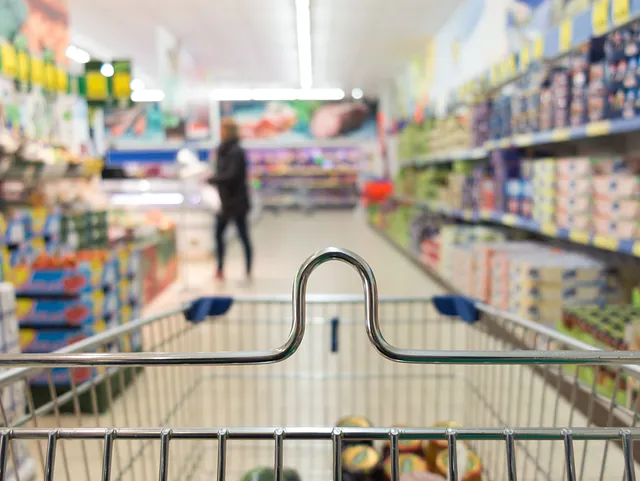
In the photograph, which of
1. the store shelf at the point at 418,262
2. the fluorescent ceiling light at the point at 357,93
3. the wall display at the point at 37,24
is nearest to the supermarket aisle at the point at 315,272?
the store shelf at the point at 418,262

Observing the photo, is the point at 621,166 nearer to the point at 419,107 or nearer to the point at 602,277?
the point at 602,277

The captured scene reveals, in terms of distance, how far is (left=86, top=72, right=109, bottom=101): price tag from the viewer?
542 cm

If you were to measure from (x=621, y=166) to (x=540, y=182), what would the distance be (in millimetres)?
744

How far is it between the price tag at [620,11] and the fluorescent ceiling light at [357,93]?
13.7m

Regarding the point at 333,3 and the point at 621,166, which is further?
the point at 333,3

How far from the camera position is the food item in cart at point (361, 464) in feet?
5.56

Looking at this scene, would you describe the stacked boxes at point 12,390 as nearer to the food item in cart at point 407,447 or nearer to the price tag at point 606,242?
the food item in cart at point 407,447

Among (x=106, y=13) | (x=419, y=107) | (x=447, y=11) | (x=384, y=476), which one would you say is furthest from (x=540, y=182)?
(x=106, y=13)

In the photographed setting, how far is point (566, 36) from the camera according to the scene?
306cm

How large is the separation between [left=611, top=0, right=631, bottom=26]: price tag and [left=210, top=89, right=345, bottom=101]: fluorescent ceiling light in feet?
46.7

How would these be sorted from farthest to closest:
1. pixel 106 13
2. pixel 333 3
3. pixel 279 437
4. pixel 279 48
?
1. pixel 279 48
2. pixel 106 13
3. pixel 333 3
4. pixel 279 437

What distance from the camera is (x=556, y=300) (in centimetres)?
310

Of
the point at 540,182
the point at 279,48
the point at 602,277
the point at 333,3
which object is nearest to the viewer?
the point at 602,277

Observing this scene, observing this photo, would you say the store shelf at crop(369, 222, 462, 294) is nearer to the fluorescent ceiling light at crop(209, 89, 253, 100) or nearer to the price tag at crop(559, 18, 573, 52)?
the price tag at crop(559, 18, 573, 52)
